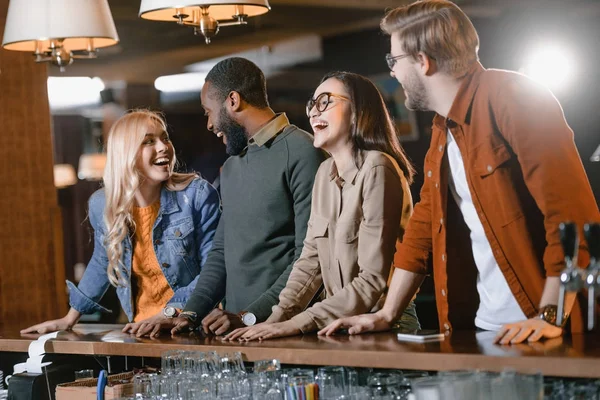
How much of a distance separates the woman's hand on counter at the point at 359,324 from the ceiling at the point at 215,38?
128 inches

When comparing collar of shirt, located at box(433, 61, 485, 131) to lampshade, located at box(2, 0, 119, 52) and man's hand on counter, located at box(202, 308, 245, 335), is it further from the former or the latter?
lampshade, located at box(2, 0, 119, 52)

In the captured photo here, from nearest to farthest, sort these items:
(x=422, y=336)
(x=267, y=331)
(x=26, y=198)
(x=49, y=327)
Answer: (x=422, y=336) < (x=267, y=331) < (x=49, y=327) < (x=26, y=198)

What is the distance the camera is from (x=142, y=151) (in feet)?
13.7

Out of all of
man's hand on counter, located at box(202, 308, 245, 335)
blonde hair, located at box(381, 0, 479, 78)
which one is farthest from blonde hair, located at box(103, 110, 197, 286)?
blonde hair, located at box(381, 0, 479, 78)

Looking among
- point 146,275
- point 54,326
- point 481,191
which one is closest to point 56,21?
point 146,275

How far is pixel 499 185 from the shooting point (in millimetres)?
2818

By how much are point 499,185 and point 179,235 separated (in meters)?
1.76

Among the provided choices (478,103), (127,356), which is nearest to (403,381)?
(478,103)

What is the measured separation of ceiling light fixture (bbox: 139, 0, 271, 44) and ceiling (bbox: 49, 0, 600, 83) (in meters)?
2.48

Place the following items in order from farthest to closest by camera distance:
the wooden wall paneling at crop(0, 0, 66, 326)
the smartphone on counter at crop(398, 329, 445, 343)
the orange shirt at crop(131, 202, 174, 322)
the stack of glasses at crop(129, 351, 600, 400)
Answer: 1. the wooden wall paneling at crop(0, 0, 66, 326)
2. the orange shirt at crop(131, 202, 174, 322)
3. the smartphone on counter at crop(398, 329, 445, 343)
4. the stack of glasses at crop(129, 351, 600, 400)

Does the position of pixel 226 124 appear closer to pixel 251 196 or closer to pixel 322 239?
pixel 251 196

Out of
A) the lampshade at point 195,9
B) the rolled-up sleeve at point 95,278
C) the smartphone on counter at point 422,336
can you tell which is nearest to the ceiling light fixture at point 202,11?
the lampshade at point 195,9

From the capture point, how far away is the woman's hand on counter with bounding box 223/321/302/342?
3.13 metres

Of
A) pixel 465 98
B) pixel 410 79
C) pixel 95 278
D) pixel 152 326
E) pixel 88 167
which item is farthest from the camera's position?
pixel 88 167
